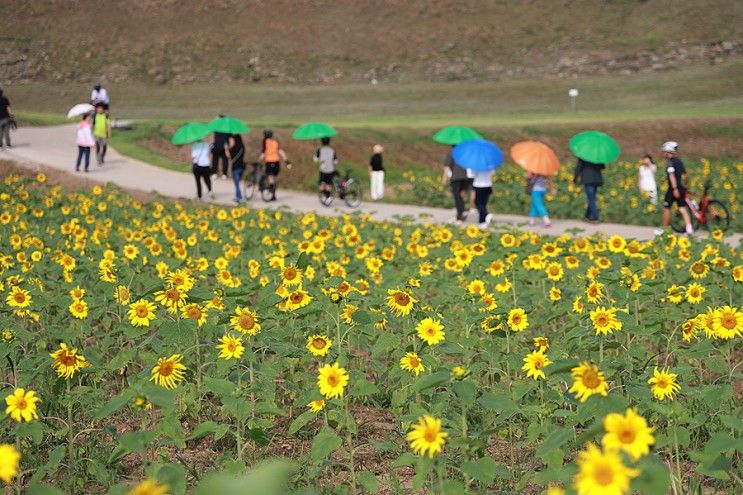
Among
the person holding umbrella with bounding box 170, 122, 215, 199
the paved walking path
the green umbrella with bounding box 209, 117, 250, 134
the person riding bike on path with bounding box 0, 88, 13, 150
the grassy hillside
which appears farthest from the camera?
the grassy hillside

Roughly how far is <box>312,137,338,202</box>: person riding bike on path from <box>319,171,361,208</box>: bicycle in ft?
0.34

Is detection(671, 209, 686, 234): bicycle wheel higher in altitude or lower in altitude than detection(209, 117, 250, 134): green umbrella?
lower

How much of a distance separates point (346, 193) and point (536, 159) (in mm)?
5047

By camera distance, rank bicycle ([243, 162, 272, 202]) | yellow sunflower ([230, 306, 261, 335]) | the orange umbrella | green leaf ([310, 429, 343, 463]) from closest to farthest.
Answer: green leaf ([310, 429, 343, 463]) → yellow sunflower ([230, 306, 261, 335]) → the orange umbrella → bicycle ([243, 162, 272, 202])

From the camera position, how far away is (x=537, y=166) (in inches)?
655

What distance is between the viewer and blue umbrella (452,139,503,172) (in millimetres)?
16625

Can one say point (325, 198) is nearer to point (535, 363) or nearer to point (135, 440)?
point (535, 363)

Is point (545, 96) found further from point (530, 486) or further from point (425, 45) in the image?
point (530, 486)

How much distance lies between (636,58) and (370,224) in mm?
47131

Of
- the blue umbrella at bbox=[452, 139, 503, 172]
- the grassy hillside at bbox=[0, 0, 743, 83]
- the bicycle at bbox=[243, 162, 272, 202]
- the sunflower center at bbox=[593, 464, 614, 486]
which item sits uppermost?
the grassy hillside at bbox=[0, 0, 743, 83]

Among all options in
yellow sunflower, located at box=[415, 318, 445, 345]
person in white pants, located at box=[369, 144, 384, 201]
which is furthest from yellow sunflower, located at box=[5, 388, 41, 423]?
person in white pants, located at box=[369, 144, 384, 201]

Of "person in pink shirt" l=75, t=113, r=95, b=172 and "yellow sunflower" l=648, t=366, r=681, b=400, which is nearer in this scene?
→ "yellow sunflower" l=648, t=366, r=681, b=400

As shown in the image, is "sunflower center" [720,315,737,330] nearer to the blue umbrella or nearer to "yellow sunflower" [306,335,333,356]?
"yellow sunflower" [306,335,333,356]

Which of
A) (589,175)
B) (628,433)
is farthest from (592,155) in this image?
(628,433)
